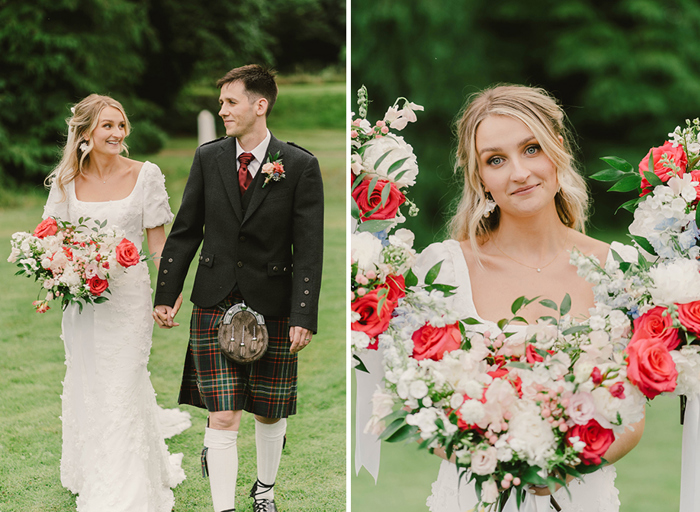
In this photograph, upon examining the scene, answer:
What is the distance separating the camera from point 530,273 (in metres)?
3.00

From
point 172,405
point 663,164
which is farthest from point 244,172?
point 172,405

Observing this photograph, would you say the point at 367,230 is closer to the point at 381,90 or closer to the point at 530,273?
the point at 530,273

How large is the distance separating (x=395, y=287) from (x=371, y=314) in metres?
0.13

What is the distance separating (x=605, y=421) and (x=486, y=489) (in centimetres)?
40

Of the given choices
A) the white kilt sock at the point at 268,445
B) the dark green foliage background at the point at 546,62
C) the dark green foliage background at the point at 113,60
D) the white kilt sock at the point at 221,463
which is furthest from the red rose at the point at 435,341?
the dark green foliage background at the point at 113,60

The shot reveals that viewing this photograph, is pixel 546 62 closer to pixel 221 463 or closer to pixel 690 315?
pixel 221 463

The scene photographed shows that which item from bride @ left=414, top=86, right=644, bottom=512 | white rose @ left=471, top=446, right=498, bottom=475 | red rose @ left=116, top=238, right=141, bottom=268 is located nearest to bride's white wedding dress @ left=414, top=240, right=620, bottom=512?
bride @ left=414, top=86, right=644, bottom=512

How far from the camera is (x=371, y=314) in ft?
8.27

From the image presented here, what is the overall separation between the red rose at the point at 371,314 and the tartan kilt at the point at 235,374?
1155 millimetres

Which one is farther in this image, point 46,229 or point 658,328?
point 46,229

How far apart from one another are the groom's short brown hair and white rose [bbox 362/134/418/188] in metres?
0.85

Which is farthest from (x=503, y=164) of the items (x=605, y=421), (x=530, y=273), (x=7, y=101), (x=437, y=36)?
(x=7, y=101)

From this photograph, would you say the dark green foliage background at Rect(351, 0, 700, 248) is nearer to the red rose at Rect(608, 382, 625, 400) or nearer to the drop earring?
the drop earring

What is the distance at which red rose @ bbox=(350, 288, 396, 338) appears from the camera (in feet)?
8.20
